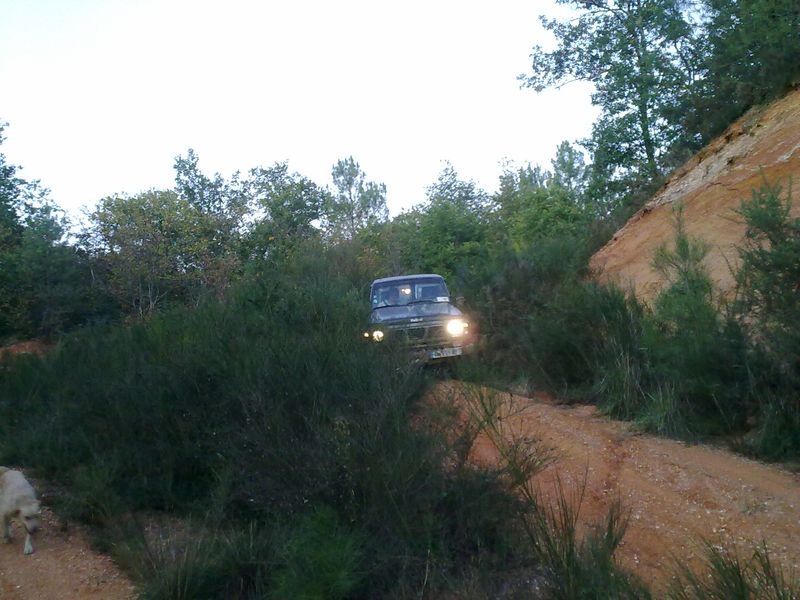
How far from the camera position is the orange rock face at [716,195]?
14219 mm

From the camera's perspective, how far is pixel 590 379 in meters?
12.9

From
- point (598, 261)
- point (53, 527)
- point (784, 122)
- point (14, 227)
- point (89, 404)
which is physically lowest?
point (53, 527)

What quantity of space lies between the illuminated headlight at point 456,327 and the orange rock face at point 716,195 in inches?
108

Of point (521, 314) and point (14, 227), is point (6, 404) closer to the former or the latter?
point (521, 314)

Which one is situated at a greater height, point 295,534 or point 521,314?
→ point 521,314

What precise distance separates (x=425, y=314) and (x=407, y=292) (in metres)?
1.47

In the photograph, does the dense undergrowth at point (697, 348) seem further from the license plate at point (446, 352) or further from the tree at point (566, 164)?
the tree at point (566, 164)

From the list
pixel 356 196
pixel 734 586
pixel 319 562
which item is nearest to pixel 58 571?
pixel 319 562

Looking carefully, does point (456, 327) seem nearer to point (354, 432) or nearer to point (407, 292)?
point (407, 292)

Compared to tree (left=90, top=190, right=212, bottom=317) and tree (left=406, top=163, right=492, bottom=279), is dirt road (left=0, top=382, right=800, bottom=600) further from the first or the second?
tree (left=406, top=163, right=492, bottom=279)

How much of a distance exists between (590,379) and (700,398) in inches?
108

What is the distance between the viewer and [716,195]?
1570cm

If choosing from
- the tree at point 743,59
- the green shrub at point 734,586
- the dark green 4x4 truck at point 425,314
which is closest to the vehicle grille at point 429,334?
the dark green 4x4 truck at point 425,314

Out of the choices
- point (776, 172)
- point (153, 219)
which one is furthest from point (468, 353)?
point (153, 219)
